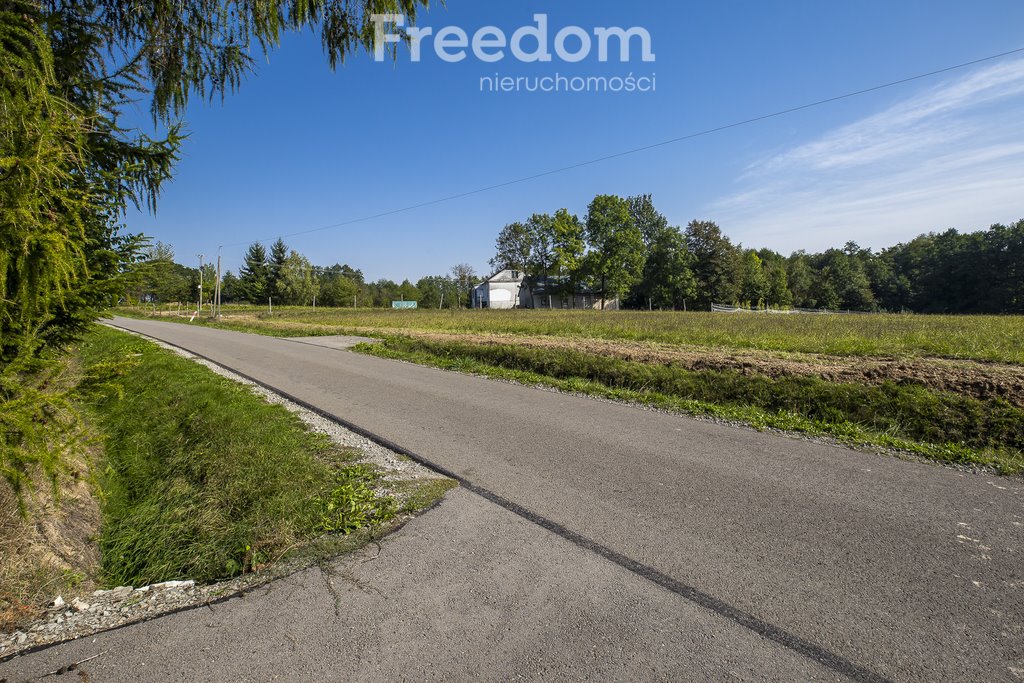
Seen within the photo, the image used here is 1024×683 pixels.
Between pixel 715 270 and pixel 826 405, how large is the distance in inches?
2678

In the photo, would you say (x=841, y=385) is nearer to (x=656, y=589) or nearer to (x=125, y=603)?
(x=656, y=589)

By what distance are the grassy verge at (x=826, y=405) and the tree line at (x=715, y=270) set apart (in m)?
56.8

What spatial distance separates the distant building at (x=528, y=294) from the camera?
74.9 meters

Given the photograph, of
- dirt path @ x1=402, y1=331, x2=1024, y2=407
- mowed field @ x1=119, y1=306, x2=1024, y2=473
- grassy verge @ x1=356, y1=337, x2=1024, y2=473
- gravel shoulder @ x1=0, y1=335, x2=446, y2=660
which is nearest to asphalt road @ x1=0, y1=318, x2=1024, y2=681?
gravel shoulder @ x1=0, y1=335, x2=446, y2=660

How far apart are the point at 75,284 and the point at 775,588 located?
483 cm

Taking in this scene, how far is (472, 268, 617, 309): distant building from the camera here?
7488cm

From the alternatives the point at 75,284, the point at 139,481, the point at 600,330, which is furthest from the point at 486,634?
the point at 600,330

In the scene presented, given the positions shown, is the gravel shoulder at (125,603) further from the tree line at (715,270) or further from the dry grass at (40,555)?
the tree line at (715,270)

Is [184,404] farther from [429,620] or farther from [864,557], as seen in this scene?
[864,557]

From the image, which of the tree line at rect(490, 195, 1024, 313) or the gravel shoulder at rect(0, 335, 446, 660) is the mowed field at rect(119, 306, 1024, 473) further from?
the tree line at rect(490, 195, 1024, 313)

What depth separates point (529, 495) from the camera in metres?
4.17

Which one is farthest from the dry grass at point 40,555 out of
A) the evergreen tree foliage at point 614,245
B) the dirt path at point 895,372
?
the evergreen tree foliage at point 614,245

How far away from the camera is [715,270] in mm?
69250

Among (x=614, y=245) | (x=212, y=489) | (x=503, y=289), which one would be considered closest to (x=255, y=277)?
(x=503, y=289)
